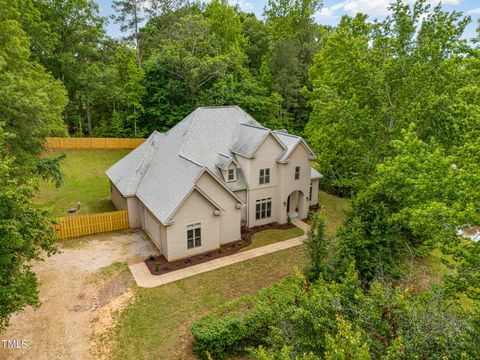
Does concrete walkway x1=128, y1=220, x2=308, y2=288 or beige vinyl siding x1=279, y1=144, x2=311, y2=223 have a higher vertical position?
beige vinyl siding x1=279, y1=144, x2=311, y2=223

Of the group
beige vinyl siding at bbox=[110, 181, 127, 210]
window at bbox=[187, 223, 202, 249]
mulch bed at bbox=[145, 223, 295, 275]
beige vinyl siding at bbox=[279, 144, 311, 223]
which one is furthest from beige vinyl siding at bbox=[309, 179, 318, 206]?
beige vinyl siding at bbox=[110, 181, 127, 210]

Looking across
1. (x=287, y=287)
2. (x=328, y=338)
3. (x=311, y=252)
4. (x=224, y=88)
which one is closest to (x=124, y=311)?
(x=287, y=287)

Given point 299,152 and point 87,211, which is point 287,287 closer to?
point 299,152

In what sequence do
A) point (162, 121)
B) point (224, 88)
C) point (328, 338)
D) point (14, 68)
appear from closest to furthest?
point (328, 338), point (14, 68), point (224, 88), point (162, 121)

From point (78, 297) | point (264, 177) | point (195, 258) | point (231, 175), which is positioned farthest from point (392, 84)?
point (78, 297)

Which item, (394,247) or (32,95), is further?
(32,95)

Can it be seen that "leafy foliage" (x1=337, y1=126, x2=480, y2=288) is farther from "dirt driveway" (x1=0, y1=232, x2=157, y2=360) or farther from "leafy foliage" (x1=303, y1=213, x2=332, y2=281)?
"dirt driveway" (x1=0, y1=232, x2=157, y2=360)

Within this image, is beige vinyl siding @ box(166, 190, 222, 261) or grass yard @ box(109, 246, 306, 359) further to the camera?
beige vinyl siding @ box(166, 190, 222, 261)

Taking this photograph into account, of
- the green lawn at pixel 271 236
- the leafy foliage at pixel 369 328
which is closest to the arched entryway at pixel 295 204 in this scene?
the green lawn at pixel 271 236
